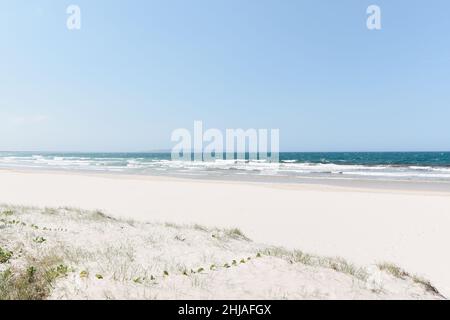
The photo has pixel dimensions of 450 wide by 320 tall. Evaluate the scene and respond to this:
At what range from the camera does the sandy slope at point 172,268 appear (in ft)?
14.4

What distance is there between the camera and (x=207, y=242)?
8.30 meters

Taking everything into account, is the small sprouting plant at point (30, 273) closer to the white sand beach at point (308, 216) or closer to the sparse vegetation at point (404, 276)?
the white sand beach at point (308, 216)

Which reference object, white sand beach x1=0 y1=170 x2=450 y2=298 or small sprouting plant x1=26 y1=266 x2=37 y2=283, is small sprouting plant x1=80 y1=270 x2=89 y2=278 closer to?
small sprouting plant x1=26 y1=266 x2=37 y2=283

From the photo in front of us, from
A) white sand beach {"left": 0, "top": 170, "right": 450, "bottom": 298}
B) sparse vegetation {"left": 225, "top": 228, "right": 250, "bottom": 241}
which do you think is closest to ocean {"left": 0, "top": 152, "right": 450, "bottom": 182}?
white sand beach {"left": 0, "top": 170, "right": 450, "bottom": 298}

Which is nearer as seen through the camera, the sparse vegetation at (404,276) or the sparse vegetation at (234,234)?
the sparse vegetation at (404,276)

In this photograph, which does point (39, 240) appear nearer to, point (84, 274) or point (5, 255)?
point (5, 255)

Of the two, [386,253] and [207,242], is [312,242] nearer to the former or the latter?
[386,253]

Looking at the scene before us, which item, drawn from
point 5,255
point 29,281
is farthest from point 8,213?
point 29,281

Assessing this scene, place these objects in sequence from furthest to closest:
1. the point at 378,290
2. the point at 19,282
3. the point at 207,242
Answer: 1. the point at 207,242
2. the point at 19,282
3. the point at 378,290

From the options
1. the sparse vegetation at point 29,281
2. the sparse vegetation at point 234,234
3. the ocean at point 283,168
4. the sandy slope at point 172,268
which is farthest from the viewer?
the ocean at point 283,168

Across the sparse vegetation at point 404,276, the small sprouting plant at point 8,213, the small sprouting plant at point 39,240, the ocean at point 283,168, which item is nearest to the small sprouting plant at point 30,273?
the small sprouting plant at point 39,240

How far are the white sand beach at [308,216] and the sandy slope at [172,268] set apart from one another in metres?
0.40

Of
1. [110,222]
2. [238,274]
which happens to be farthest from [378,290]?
[110,222]

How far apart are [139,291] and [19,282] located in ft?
6.91
